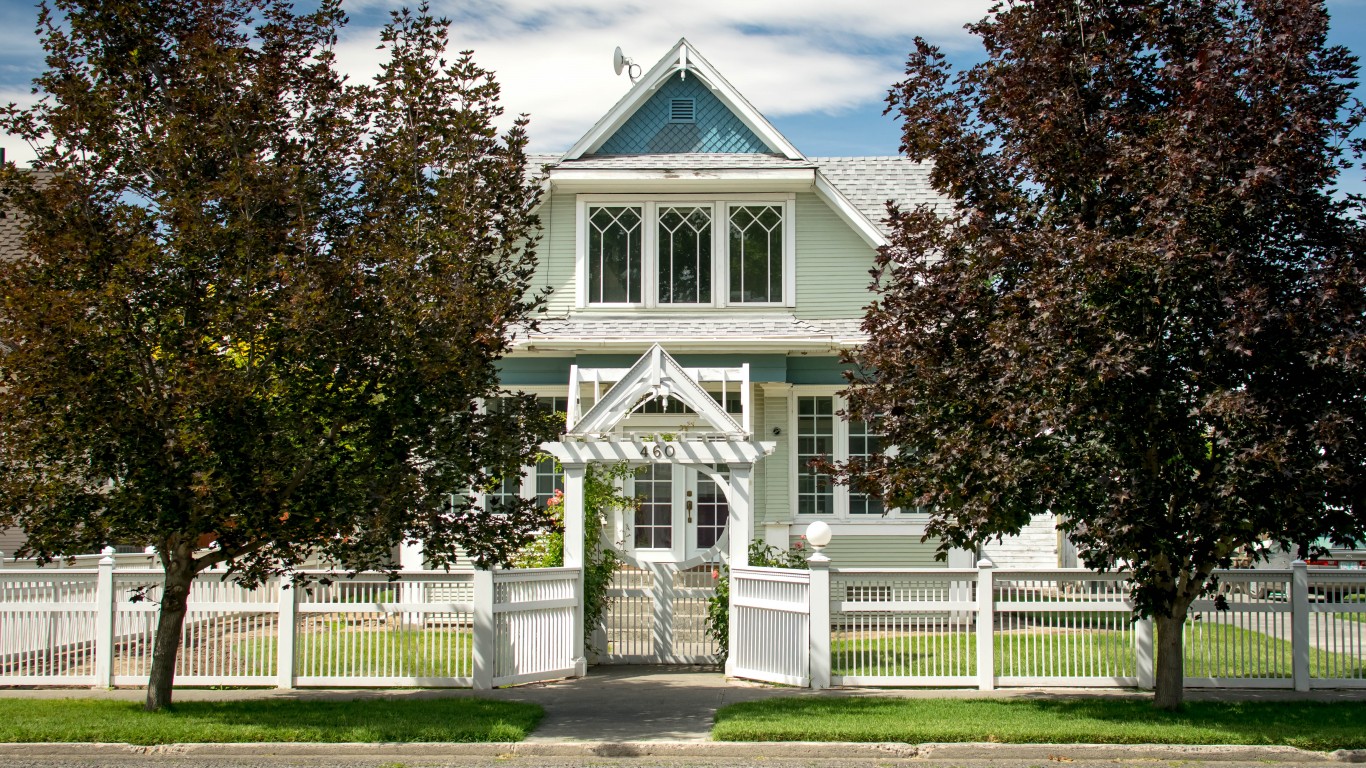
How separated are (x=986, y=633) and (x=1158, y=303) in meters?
4.24

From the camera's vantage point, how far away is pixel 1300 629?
12.0 m

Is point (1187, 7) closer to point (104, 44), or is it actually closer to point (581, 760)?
point (581, 760)

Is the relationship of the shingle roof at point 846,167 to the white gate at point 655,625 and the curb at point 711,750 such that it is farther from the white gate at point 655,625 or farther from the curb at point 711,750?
the curb at point 711,750

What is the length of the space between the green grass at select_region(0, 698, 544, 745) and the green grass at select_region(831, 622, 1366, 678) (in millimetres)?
3516

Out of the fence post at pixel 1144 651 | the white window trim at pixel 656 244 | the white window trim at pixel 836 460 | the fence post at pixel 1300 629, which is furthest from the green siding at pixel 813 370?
the fence post at pixel 1300 629

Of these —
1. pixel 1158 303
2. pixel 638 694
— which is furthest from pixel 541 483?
pixel 1158 303

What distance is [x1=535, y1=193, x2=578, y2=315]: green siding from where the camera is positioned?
18.8m

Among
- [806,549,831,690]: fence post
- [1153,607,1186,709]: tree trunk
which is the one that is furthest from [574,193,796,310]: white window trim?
[1153,607,1186,709]: tree trunk

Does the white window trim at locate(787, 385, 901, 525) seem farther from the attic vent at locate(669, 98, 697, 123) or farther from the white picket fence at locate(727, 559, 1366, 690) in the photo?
the white picket fence at locate(727, 559, 1366, 690)

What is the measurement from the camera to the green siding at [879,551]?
1806 cm

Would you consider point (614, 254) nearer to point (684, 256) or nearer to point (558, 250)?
point (558, 250)

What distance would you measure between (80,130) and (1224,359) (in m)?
9.19

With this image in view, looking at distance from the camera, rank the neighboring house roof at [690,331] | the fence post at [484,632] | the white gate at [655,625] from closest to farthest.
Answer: the fence post at [484,632] → the white gate at [655,625] → the neighboring house roof at [690,331]

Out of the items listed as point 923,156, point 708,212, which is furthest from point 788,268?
point 923,156
